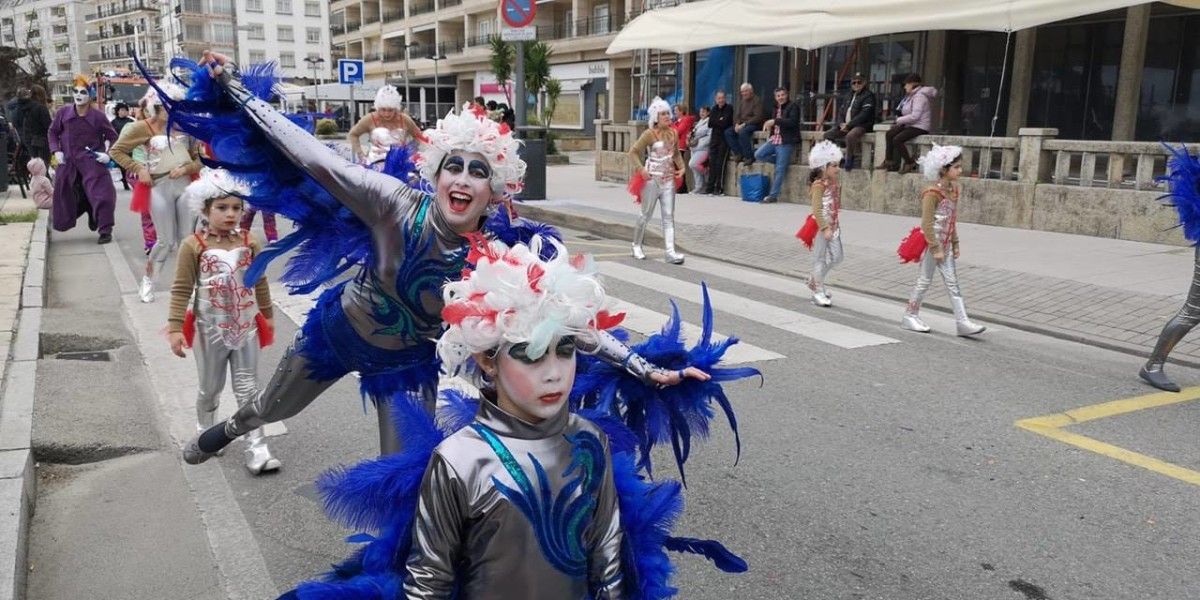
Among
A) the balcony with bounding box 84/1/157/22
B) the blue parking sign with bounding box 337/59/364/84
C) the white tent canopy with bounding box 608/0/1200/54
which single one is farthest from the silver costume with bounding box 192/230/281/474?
the balcony with bounding box 84/1/157/22

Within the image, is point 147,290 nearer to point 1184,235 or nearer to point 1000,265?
point 1184,235

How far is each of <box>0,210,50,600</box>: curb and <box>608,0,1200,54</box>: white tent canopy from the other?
1219cm

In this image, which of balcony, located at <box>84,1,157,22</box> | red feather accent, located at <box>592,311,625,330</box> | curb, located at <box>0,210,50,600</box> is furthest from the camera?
balcony, located at <box>84,1,157,22</box>

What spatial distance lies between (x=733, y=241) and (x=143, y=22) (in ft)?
378

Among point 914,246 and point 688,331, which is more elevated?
point 914,246

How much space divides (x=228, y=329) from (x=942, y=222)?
5.41 metres

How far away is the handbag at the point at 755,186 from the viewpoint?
17047 millimetres

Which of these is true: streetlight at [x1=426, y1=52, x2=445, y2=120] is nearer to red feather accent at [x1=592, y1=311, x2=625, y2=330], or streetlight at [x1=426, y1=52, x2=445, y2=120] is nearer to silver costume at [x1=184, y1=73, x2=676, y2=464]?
silver costume at [x1=184, y1=73, x2=676, y2=464]

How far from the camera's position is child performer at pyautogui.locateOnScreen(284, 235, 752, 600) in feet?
6.85

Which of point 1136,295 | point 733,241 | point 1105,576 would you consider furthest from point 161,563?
point 733,241

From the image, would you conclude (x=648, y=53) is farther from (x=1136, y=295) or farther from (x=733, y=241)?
(x=1136, y=295)

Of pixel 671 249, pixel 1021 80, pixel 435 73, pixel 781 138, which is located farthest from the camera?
pixel 435 73

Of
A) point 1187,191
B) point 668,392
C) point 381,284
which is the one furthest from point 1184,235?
point 381,284

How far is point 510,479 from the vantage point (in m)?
2.12
